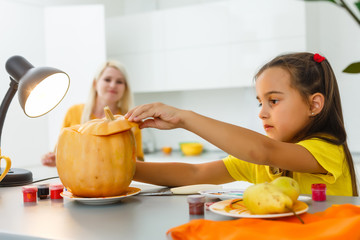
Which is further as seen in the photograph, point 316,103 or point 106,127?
point 316,103

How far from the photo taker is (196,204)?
0.86 metres

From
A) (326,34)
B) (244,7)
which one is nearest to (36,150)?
(244,7)

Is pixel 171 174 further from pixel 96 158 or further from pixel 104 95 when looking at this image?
pixel 104 95

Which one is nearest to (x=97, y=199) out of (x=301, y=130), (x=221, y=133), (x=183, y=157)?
(x=221, y=133)

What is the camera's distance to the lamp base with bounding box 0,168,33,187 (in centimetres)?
136

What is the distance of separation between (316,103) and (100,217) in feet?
2.47

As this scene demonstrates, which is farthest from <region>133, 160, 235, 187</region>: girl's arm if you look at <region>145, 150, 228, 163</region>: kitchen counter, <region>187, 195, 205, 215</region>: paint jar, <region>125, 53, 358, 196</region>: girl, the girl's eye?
<region>145, 150, 228, 163</region>: kitchen counter

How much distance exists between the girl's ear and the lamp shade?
0.72 meters

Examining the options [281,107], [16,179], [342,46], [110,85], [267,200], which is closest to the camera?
[267,200]

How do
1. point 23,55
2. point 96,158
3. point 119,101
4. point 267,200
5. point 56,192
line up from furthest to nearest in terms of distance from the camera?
1. point 23,55
2. point 119,101
3. point 56,192
4. point 96,158
5. point 267,200

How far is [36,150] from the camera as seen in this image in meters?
3.59

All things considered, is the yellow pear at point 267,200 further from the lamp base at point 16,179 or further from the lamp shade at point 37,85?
the lamp base at point 16,179

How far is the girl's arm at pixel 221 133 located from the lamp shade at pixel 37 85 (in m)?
0.28

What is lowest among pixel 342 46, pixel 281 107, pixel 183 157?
pixel 183 157
